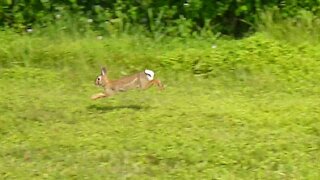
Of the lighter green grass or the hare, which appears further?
the hare

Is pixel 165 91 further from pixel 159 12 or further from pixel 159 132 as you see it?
pixel 159 12

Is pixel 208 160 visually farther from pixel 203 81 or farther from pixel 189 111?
pixel 203 81

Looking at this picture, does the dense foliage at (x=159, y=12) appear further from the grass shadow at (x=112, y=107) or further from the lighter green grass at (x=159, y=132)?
the grass shadow at (x=112, y=107)

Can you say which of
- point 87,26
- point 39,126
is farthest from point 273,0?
point 39,126

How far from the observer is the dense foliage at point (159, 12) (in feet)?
22.8

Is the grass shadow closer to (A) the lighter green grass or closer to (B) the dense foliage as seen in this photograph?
(A) the lighter green grass

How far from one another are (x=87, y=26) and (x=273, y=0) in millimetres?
1771

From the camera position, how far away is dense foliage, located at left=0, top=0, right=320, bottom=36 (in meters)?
6.95

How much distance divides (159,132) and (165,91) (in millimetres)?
1057

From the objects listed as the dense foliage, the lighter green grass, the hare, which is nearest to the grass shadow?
the lighter green grass

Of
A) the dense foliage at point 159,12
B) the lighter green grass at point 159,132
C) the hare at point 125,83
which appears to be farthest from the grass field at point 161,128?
the dense foliage at point 159,12

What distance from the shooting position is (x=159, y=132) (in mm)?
4746

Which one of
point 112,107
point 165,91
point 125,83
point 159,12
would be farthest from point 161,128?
point 159,12

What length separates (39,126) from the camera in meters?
4.94
